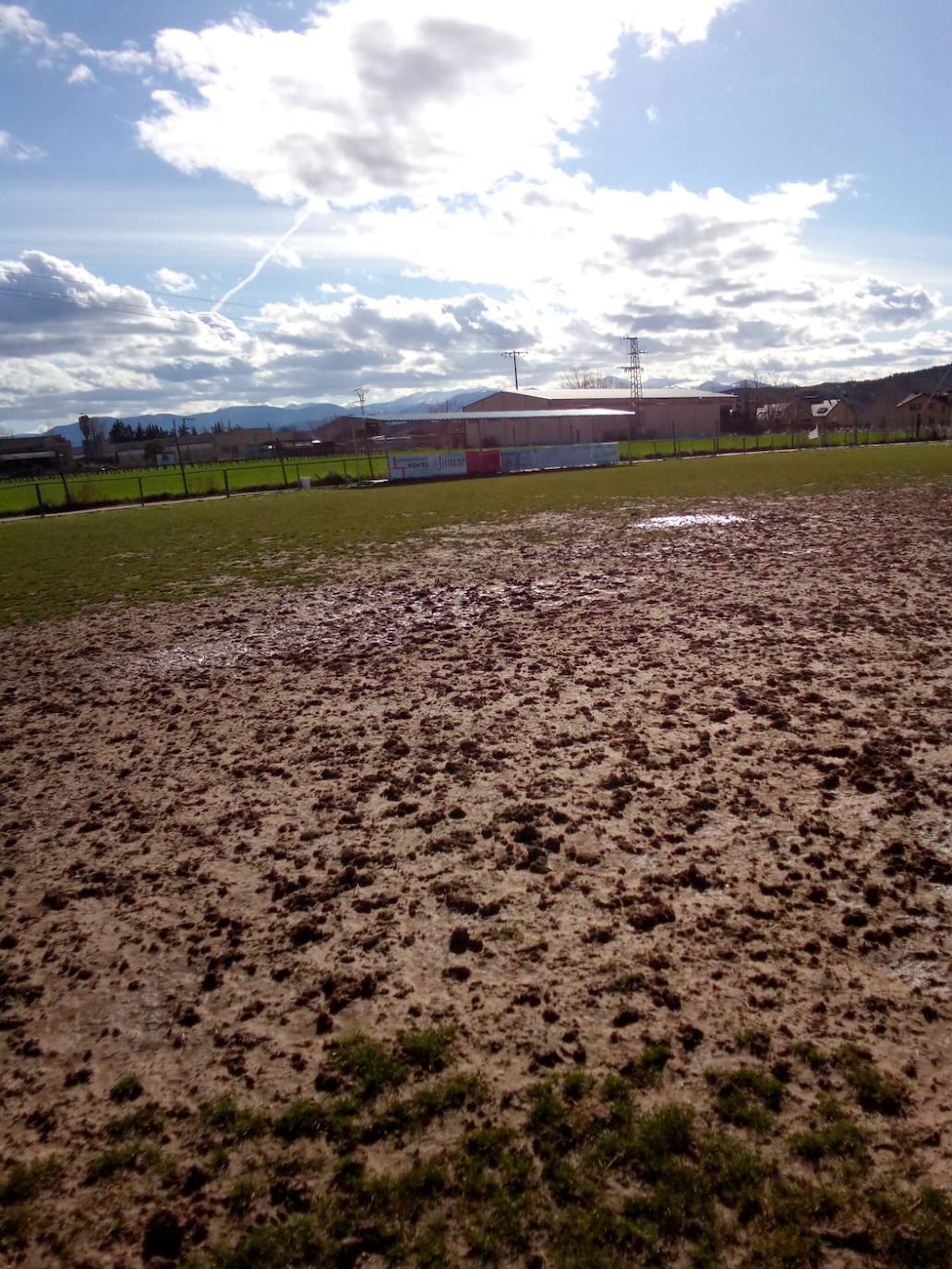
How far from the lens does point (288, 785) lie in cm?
519

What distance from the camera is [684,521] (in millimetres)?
17875

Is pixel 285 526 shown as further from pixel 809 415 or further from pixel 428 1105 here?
pixel 809 415

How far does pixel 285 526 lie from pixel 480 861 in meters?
18.4

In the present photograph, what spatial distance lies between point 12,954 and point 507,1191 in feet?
8.62

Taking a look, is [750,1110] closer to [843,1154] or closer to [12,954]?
[843,1154]

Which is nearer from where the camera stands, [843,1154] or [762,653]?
[843,1154]

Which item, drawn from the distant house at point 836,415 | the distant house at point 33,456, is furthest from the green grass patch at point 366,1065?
the distant house at point 836,415

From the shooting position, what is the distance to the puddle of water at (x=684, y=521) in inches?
675

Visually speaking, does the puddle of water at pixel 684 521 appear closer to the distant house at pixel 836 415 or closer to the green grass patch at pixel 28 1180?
the green grass patch at pixel 28 1180

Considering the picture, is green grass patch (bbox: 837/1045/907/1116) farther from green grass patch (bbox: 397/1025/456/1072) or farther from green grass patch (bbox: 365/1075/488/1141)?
green grass patch (bbox: 397/1025/456/1072)

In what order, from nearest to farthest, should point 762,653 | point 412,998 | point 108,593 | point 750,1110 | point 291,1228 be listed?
1. point 291,1228
2. point 750,1110
3. point 412,998
4. point 762,653
5. point 108,593

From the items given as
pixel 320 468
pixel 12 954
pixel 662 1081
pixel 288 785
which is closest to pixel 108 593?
pixel 288 785

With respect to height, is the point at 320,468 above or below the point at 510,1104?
above

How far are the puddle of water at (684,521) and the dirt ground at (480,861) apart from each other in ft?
28.4
